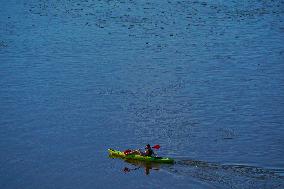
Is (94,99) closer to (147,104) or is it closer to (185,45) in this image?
(147,104)

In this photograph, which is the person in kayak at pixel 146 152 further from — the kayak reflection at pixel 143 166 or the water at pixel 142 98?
the water at pixel 142 98

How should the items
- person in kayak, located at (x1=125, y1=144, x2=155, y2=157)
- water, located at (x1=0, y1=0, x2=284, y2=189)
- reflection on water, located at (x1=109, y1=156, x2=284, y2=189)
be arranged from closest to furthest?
1. reflection on water, located at (x1=109, y1=156, x2=284, y2=189)
2. water, located at (x1=0, y1=0, x2=284, y2=189)
3. person in kayak, located at (x1=125, y1=144, x2=155, y2=157)

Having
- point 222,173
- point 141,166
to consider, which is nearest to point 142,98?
point 141,166

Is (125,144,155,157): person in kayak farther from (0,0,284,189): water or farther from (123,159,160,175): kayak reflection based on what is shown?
(0,0,284,189): water

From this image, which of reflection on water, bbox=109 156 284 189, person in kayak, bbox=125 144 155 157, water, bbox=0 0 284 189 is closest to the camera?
reflection on water, bbox=109 156 284 189

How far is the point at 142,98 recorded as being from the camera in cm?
3372

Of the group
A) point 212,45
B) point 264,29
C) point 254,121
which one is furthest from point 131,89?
point 264,29

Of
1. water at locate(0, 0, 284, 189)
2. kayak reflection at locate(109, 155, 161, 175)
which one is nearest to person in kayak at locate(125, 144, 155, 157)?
kayak reflection at locate(109, 155, 161, 175)

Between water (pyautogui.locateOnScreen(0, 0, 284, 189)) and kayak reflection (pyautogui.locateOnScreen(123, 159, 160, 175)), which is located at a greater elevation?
water (pyautogui.locateOnScreen(0, 0, 284, 189))

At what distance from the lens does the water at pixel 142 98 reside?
2633 centimetres

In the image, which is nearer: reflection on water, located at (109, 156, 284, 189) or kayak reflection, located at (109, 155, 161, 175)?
reflection on water, located at (109, 156, 284, 189)

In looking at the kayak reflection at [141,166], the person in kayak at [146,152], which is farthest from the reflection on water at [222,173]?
the person in kayak at [146,152]

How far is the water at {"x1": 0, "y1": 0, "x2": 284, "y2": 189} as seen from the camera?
26328 mm

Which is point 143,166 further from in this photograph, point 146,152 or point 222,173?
point 222,173
